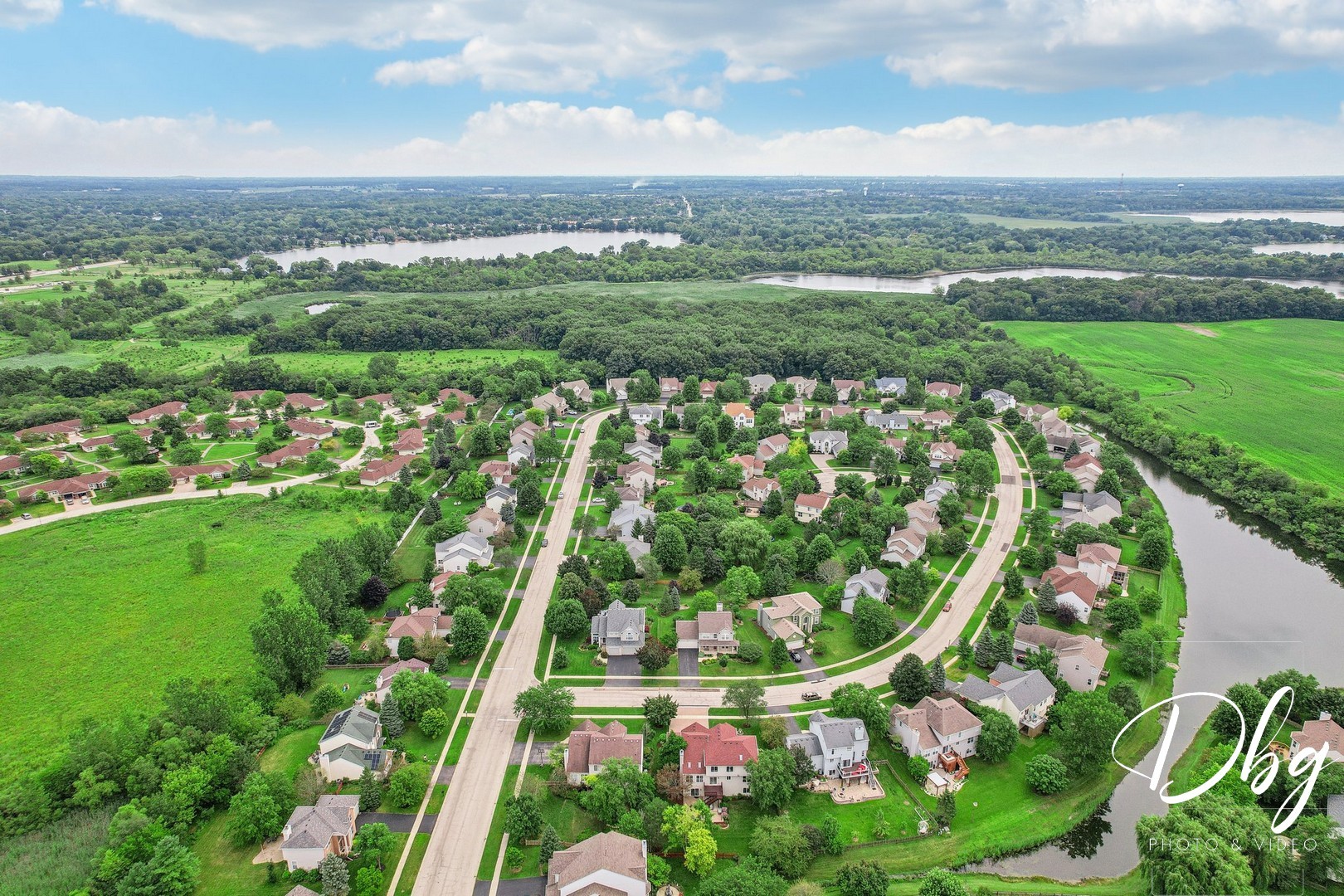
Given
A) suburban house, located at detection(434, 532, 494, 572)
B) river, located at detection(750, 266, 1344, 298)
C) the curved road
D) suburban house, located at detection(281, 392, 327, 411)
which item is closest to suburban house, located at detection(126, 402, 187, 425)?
suburban house, located at detection(281, 392, 327, 411)

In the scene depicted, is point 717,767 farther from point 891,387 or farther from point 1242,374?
point 1242,374

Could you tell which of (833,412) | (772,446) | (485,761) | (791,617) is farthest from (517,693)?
(833,412)

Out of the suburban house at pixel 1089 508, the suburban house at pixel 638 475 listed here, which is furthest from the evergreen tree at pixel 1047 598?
the suburban house at pixel 638 475

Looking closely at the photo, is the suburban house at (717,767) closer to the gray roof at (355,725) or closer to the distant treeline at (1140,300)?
the gray roof at (355,725)

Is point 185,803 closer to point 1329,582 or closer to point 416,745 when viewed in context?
point 416,745

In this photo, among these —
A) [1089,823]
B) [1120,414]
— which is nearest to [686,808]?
[1089,823]
